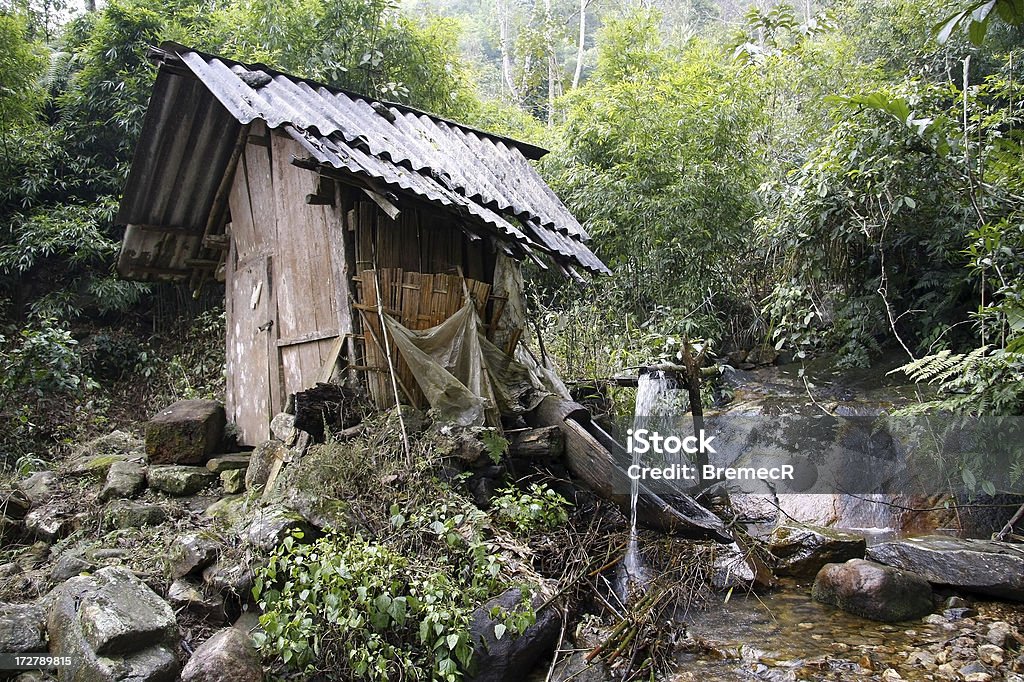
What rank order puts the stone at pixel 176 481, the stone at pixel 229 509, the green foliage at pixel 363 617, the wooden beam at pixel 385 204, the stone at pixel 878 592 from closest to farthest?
the green foliage at pixel 363 617 < the stone at pixel 878 592 < the stone at pixel 229 509 < the wooden beam at pixel 385 204 < the stone at pixel 176 481

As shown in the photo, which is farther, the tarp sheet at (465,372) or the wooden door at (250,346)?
the wooden door at (250,346)

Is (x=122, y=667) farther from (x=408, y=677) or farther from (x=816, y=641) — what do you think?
(x=816, y=641)

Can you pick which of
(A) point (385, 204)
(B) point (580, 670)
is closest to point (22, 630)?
(B) point (580, 670)

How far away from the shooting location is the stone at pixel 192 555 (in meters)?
4.68

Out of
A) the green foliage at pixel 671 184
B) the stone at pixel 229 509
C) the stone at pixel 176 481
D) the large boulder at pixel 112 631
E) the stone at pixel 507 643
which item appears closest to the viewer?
the large boulder at pixel 112 631

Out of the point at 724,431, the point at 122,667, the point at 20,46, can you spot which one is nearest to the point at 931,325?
the point at 724,431

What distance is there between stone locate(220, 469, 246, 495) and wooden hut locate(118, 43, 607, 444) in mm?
783

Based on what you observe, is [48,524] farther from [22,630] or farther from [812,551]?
[812,551]

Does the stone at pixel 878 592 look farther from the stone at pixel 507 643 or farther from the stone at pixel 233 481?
the stone at pixel 233 481

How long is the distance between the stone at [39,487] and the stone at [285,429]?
7.23 ft

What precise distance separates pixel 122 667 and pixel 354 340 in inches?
135

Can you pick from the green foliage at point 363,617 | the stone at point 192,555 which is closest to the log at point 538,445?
the green foliage at point 363,617

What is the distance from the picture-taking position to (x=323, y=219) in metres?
6.88

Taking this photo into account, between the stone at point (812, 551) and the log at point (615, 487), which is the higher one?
the log at point (615, 487)
